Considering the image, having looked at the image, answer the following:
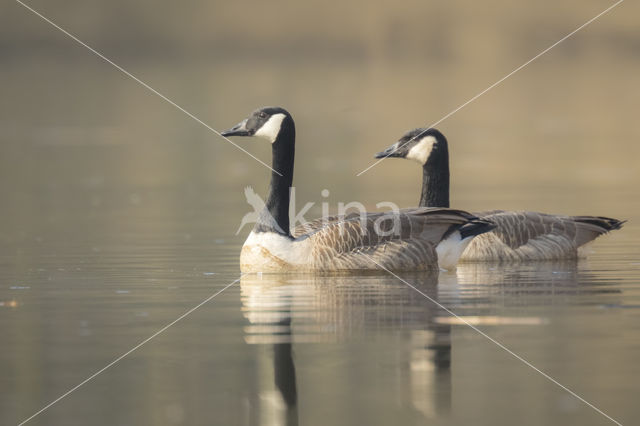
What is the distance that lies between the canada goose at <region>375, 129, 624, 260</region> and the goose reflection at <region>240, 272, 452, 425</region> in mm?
1670

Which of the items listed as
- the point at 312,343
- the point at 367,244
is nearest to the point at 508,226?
the point at 367,244

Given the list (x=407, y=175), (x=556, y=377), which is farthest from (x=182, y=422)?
(x=407, y=175)

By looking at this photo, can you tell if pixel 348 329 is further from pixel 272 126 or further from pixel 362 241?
pixel 272 126

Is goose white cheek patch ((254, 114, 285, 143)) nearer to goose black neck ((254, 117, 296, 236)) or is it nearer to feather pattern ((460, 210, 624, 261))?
goose black neck ((254, 117, 296, 236))

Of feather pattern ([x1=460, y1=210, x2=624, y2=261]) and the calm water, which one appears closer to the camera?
the calm water

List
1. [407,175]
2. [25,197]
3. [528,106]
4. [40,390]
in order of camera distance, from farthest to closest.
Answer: [528,106], [407,175], [25,197], [40,390]

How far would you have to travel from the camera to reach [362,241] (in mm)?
15242

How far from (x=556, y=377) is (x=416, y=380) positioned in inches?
40.8

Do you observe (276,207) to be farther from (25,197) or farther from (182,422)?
(25,197)

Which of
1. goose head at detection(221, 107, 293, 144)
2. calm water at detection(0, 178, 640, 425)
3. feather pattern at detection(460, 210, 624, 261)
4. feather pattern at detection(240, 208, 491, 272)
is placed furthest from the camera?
feather pattern at detection(460, 210, 624, 261)

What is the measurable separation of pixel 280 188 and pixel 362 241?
1.41 m

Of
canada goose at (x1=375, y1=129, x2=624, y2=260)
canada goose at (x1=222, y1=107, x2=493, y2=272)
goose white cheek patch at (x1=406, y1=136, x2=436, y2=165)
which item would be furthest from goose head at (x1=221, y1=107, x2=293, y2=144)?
goose white cheek patch at (x1=406, y1=136, x2=436, y2=165)

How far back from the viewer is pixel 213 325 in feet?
38.1

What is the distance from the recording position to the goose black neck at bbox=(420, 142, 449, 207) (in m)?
17.4
